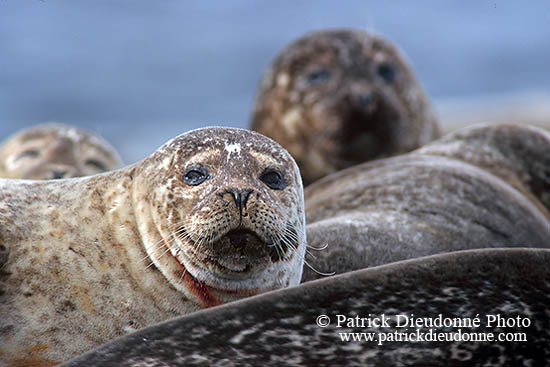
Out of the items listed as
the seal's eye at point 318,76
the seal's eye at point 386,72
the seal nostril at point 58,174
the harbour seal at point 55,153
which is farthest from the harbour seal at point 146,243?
the seal's eye at point 386,72

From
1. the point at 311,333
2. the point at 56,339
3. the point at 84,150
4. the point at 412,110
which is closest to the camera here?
the point at 311,333

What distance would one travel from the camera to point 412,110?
671 cm

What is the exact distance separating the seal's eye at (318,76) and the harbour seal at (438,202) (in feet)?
3.89

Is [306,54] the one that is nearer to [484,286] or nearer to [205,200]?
[205,200]

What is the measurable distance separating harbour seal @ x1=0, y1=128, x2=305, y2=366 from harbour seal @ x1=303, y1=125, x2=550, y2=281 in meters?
0.72

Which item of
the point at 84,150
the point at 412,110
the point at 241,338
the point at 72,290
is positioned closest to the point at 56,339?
the point at 72,290

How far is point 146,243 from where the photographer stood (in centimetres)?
315

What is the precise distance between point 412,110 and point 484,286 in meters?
4.68

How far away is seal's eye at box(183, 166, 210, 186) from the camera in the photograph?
322 cm

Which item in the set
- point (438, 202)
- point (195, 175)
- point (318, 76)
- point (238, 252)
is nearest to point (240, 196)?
point (238, 252)

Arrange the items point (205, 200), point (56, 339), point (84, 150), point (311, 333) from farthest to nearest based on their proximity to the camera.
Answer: point (84, 150) → point (205, 200) → point (56, 339) → point (311, 333)

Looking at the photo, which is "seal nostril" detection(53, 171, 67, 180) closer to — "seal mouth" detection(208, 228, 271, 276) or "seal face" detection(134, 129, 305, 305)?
"seal face" detection(134, 129, 305, 305)

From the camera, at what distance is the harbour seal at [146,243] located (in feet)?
9.49

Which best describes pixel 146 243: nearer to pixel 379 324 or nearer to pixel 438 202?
pixel 379 324
